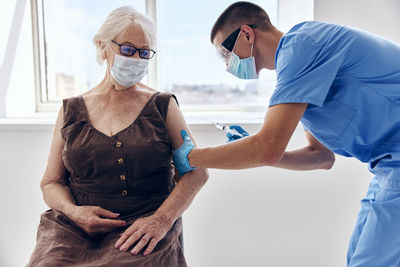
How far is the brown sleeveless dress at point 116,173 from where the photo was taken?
4.12ft

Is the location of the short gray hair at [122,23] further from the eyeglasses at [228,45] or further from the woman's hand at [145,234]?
the woman's hand at [145,234]

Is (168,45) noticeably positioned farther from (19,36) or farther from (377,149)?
(377,149)

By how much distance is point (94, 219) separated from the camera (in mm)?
1246

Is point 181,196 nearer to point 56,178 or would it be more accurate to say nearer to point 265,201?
point 56,178

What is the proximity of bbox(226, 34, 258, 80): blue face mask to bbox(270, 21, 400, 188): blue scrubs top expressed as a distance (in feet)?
0.62

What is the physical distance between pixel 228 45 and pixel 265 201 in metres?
0.96

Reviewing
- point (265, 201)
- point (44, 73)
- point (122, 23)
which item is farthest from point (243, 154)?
point (44, 73)

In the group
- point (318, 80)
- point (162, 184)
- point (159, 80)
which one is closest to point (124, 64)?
point (162, 184)

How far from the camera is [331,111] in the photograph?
1.00 m

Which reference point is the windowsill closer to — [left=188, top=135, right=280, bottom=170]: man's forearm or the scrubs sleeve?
[left=188, top=135, right=280, bottom=170]: man's forearm

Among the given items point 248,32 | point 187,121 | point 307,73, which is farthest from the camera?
point 187,121

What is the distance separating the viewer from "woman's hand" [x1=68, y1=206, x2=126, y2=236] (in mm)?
1247

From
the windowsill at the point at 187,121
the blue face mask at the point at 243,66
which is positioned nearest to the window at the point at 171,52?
the windowsill at the point at 187,121

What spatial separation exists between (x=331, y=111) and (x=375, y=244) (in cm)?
38
